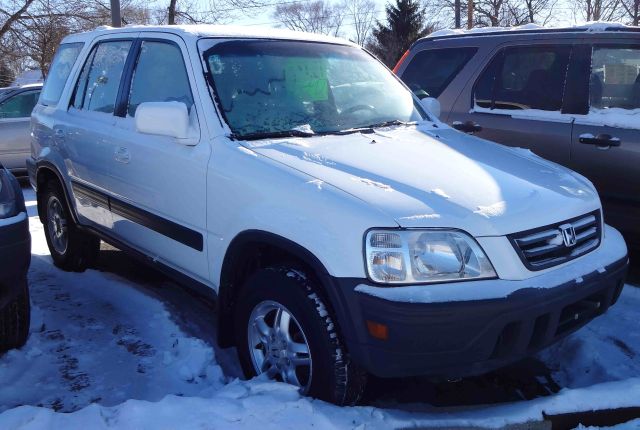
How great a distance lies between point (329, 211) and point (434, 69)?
372 centimetres

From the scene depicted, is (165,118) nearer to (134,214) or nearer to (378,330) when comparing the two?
(134,214)

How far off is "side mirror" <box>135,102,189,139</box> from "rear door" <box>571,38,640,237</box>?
117 inches

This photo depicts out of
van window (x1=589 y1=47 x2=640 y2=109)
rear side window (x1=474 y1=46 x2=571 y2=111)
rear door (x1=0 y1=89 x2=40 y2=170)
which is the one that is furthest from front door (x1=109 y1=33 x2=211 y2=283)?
rear door (x1=0 y1=89 x2=40 y2=170)

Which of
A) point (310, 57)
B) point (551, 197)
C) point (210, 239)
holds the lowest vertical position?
point (210, 239)

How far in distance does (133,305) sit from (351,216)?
8.08ft

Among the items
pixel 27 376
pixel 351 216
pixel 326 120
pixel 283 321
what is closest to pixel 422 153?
pixel 326 120

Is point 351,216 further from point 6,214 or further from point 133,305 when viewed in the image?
point 133,305

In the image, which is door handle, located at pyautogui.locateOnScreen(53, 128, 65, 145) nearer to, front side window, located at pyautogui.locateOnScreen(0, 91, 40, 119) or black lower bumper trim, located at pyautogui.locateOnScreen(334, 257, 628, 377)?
black lower bumper trim, located at pyautogui.locateOnScreen(334, 257, 628, 377)

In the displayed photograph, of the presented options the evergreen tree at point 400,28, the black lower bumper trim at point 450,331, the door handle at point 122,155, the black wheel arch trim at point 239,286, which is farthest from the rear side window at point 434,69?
the evergreen tree at point 400,28

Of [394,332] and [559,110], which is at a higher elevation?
[559,110]

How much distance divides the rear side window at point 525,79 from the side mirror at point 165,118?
118 inches

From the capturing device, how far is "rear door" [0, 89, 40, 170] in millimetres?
9320

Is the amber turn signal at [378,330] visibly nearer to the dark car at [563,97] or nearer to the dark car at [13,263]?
the dark car at [13,263]

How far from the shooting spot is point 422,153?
10.7 feet
